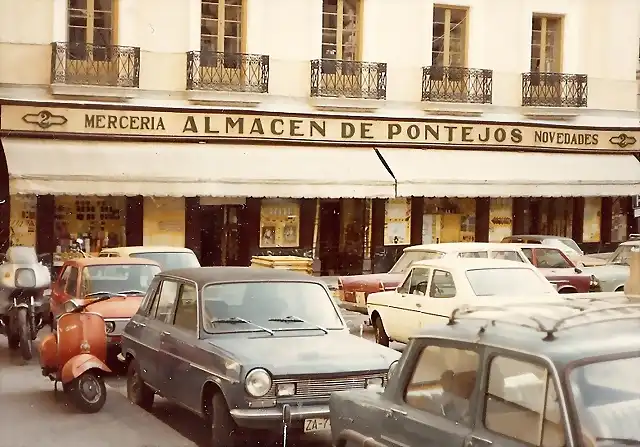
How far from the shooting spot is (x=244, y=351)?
770cm

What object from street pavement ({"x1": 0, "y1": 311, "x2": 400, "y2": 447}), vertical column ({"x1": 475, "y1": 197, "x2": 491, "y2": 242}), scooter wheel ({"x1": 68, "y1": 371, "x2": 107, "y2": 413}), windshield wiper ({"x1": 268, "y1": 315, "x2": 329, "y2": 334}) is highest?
vertical column ({"x1": 475, "y1": 197, "x2": 491, "y2": 242})

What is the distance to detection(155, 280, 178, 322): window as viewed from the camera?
8.99 meters

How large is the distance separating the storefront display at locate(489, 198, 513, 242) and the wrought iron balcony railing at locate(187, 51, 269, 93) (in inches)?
267

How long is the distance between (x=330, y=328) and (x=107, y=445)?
2.15m

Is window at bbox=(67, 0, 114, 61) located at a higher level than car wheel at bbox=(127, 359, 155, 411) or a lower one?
higher

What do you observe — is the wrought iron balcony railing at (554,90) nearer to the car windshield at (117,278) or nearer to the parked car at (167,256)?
the parked car at (167,256)

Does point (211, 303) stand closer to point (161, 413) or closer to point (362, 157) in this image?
point (161, 413)

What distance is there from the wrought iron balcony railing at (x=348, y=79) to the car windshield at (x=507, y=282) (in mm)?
10431

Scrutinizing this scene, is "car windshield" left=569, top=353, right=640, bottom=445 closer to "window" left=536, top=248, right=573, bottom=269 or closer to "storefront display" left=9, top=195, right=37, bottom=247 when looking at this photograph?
"window" left=536, top=248, right=573, bottom=269

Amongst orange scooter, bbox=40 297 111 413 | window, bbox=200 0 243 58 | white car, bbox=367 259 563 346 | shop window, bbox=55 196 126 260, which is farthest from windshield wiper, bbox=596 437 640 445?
window, bbox=200 0 243 58

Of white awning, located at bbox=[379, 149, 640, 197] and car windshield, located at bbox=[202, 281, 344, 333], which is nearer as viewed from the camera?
car windshield, located at bbox=[202, 281, 344, 333]

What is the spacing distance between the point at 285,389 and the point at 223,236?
48.0 ft

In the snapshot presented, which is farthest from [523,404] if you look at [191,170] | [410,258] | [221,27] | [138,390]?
[221,27]

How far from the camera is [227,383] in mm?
7457
